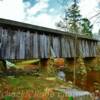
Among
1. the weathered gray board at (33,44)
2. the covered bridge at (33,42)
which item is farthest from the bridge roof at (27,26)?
the weathered gray board at (33,44)

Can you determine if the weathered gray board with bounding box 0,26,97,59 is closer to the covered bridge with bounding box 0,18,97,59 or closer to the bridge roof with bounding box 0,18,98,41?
the covered bridge with bounding box 0,18,97,59

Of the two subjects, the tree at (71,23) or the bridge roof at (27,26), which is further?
the tree at (71,23)

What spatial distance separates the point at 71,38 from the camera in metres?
16.9

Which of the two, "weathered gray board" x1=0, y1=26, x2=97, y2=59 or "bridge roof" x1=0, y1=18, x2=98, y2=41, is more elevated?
"bridge roof" x1=0, y1=18, x2=98, y2=41

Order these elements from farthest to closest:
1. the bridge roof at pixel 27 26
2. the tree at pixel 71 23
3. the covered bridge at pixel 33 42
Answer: the tree at pixel 71 23 < the covered bridge at pixel 33 42 < the bridge roof at pixel 27 26

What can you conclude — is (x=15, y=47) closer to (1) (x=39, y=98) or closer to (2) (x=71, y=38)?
(2) (x=71, y=38)

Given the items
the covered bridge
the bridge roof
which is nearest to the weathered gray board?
the covered bridge

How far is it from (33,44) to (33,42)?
12 centimetres

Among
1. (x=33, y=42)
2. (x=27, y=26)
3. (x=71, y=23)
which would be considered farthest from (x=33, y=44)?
(x=71, y=23)

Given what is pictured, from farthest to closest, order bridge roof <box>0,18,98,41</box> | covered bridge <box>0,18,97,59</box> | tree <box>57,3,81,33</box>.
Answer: tree <box>57,3,81,33</box> < covered bridge <box>0,18,97,59</box> < bridge roof <box>0,18,98,41</box>

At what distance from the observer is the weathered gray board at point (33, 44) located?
12258mm

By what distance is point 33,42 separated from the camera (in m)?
14.0

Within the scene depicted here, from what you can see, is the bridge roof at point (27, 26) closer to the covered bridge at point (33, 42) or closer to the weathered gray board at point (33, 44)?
the covered bridge at point (33, 42)

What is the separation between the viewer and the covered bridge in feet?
40.1
